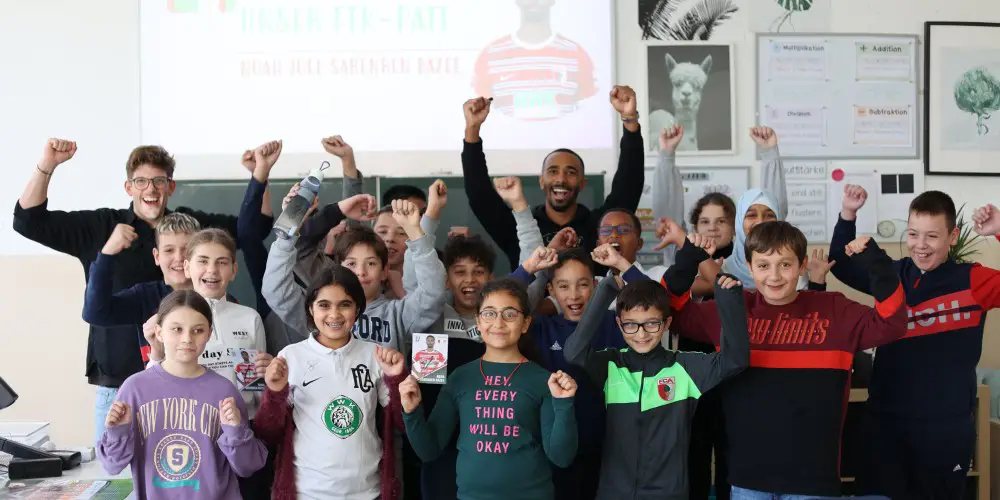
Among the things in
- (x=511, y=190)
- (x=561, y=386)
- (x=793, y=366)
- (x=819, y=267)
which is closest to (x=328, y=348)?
(x=561, y=386)

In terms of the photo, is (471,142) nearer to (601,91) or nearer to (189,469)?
(601,91)

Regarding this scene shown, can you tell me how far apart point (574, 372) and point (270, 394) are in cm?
95

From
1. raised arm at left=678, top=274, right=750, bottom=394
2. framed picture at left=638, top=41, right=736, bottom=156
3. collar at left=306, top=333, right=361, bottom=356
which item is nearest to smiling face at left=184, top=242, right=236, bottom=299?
collar at left=306, top=333, right=361, bottom=356

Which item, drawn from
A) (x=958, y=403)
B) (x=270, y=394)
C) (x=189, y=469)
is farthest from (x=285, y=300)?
(x=958, y=403)

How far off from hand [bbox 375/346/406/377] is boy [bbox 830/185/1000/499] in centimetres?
157

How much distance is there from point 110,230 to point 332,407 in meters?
1.35

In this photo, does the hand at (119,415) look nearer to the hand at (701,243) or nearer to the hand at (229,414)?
the hand at (229,414)

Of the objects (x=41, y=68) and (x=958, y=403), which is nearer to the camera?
(x=958, y=403)

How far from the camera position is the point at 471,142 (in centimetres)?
348

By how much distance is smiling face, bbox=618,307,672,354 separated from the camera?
2.39 m

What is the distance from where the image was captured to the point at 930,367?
2771mm

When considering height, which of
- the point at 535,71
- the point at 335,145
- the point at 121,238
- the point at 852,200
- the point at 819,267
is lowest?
the point at 819,267

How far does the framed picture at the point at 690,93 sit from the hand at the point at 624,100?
89 centimetres

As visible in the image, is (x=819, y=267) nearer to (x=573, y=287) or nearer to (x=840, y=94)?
(x=573, y=287)
